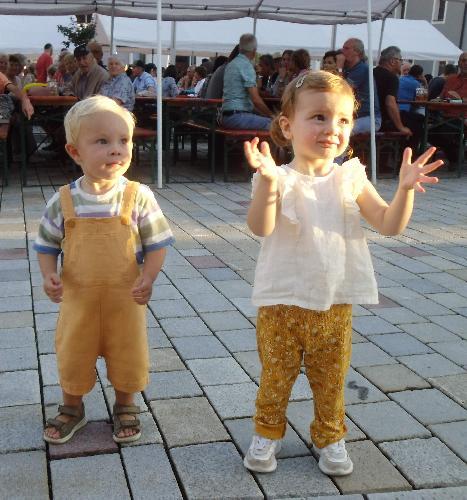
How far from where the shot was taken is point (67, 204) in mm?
2193

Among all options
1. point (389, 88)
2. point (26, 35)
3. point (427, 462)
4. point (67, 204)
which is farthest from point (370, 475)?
point (26, 35)

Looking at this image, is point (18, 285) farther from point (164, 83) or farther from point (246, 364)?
point (164, 83)

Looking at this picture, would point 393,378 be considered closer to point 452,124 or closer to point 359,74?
point 359,74

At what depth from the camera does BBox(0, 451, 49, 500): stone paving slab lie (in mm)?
2074

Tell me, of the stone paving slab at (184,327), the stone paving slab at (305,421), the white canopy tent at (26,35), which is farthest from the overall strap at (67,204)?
the white canopy tent at (26,35)

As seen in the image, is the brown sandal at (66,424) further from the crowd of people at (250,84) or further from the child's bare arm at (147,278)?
the crowd of people at (250,84)

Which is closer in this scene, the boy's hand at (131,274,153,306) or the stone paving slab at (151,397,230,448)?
the boy's hand at (131,274,153,306)

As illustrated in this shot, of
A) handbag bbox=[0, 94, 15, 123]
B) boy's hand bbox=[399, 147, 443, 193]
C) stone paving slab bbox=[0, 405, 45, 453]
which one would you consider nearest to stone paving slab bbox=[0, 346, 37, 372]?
stone paving slab bbox=[0, 405, 45, 453]

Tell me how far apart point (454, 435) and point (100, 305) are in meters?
1.38

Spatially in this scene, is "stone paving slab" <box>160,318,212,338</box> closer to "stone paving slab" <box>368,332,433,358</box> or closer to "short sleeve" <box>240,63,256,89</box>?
"stone paving slab" <box>368,332,433,358</box>

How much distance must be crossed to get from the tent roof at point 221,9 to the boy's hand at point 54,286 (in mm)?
9591

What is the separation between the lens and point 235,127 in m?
8.35

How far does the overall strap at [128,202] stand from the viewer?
7.17ft

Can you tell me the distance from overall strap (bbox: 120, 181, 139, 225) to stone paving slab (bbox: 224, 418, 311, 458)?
88cm
